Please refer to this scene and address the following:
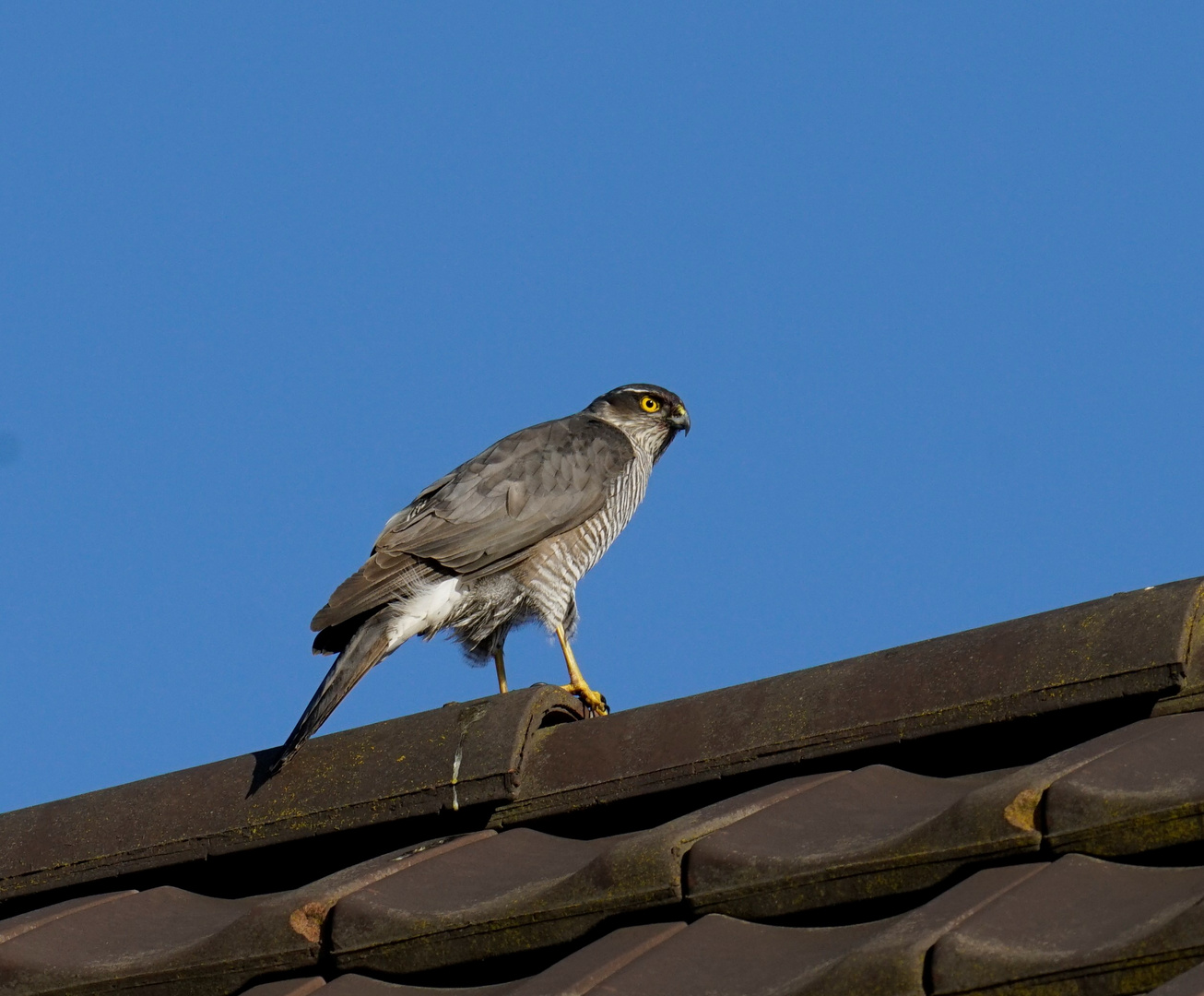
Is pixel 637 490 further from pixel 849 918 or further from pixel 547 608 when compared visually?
pixel 849 918

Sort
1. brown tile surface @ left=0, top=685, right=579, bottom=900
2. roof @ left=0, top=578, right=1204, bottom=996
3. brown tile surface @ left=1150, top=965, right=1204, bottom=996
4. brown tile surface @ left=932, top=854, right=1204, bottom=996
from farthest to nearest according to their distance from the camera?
brown tile surface @ left=0, top=685, right=579, bottom=900 → roof @ left=0, top=578, right=1204, bottom=996 → brown tile surface @ left=932, top=854, right=1204, bottom=996 → brown tile surface @ left=1150, top=965, right=1204, bottom=996

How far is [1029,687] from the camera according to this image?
263 centimetres

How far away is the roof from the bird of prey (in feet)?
5.44

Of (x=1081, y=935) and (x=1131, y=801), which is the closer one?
(x=1081, y=935)

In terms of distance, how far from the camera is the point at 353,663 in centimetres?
491

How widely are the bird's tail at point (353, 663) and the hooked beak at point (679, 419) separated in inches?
103

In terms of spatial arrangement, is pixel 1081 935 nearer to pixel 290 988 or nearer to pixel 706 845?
pixel 706 845

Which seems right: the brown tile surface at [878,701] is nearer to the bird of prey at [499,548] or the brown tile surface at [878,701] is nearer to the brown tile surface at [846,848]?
the brown tile surface at [846,848]

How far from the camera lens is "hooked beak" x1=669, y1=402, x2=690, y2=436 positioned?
24.9ft

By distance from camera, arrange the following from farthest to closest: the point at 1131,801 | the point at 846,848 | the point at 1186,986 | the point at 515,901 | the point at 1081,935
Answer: the point at 515,901 → the point at 846,848 → the point at 1131,801 → the point at 1081,935 → the point at 1186,986

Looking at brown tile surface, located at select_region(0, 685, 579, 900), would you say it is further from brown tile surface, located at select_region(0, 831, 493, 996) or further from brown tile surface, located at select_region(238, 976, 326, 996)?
brown tile surface, located at select_region(238, 976, 326, 996)

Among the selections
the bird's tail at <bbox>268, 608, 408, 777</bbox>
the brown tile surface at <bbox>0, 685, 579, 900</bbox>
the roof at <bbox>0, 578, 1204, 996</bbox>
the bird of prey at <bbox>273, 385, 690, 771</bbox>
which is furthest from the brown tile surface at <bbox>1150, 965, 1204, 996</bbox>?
the bird of prey at <bbox>273, 385, 690, 771</bbox>

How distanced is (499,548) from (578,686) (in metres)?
0.60

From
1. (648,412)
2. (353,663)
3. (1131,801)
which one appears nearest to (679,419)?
(648,412)
